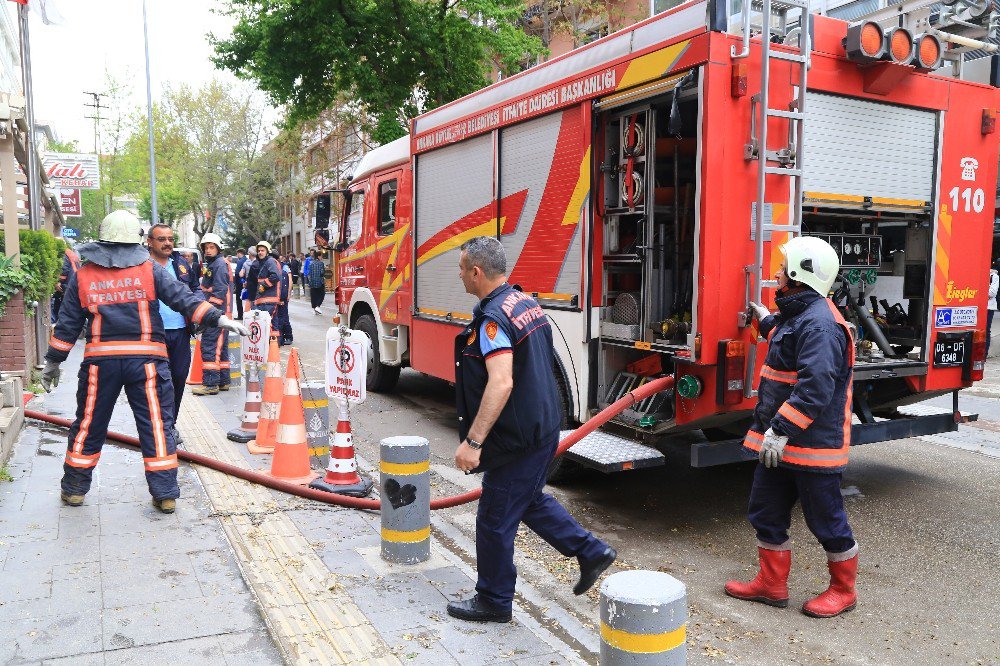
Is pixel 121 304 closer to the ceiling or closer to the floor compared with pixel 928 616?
closer to the ceiling

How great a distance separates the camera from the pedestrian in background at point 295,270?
3174cm

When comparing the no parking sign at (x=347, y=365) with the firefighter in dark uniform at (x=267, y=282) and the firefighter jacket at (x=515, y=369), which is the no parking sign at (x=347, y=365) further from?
the firefighter in dark uniform at (x=267, y=282)

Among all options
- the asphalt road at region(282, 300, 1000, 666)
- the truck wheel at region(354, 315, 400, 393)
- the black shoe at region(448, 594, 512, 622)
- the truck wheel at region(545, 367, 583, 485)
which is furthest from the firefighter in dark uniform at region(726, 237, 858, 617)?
the truck wheel at region(354, 315, 400, 393)

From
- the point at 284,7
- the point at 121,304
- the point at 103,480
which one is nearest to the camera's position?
the point at 121,304

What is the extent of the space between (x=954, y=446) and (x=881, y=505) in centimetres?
227

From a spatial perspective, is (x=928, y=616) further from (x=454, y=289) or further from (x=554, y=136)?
(x=454, y=289)

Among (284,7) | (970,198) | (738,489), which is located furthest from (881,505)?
(284,7)

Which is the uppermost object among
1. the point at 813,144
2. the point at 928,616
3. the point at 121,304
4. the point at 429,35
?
the point at 429,35

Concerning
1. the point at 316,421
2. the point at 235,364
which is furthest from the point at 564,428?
the point at 235,364

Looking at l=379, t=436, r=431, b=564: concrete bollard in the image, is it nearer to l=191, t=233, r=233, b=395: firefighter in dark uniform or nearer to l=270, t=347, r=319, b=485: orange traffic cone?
l=270, t=347, r=319, b=485: orange traffic cone

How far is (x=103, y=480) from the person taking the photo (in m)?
5.66

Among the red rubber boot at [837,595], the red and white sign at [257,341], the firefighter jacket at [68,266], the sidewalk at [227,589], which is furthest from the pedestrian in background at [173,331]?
the red rubber boot at [837,595]

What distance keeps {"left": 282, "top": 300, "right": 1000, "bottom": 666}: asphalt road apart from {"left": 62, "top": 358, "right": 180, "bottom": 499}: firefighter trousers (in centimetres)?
185

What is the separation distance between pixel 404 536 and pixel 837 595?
2190mm
